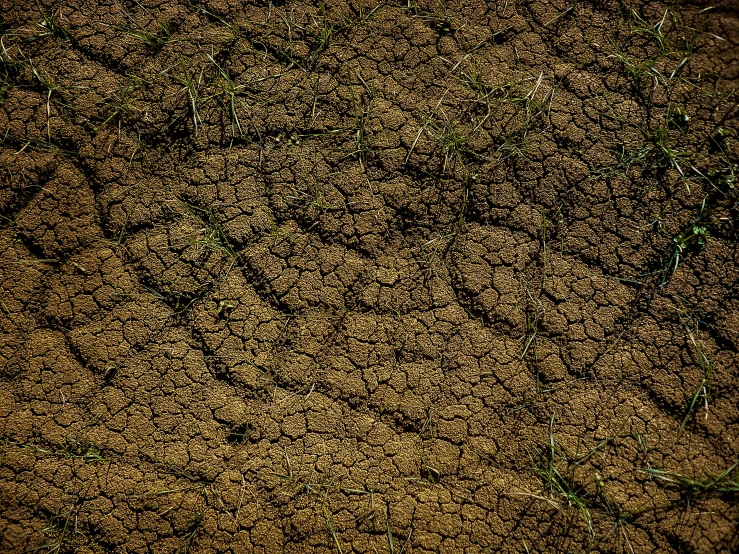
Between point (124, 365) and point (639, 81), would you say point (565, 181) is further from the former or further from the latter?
point (124, 365)

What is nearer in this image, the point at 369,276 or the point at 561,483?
the point at 561,483

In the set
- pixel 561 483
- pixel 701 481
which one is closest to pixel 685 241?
pixel 701 481

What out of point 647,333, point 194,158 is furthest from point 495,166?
point 194,158

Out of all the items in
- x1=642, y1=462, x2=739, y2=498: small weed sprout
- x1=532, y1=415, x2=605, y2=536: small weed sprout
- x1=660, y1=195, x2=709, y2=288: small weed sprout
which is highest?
x1=660, y1=195, x2=709, y2=288: small weed sprout

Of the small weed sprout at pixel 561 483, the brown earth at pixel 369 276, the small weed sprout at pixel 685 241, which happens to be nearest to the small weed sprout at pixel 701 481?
the brown earth at pixel 369 276

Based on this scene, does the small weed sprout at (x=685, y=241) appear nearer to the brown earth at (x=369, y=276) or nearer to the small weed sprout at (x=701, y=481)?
the brown earth at (x=369, y=276)

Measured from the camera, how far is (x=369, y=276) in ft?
7.48

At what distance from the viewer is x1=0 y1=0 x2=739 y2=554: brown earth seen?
2.12m

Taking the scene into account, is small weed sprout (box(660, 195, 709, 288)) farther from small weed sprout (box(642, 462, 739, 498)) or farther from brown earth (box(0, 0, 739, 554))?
small weed sprout (box(642, 462, 739, 498))

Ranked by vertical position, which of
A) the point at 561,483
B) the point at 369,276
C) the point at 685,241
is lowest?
the point at 561,483

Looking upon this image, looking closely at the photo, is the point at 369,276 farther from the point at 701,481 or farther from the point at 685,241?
the point at 701,481

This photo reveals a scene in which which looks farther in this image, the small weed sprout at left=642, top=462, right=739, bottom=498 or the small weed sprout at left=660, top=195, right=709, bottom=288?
the small weed sprout at left=660, top=195, right=709, bottom=288

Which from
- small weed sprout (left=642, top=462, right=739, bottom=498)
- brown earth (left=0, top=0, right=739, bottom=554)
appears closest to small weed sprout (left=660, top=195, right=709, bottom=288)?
brown earth (left=0, top=0, right=739, bottom=554)

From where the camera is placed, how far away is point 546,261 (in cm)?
227
